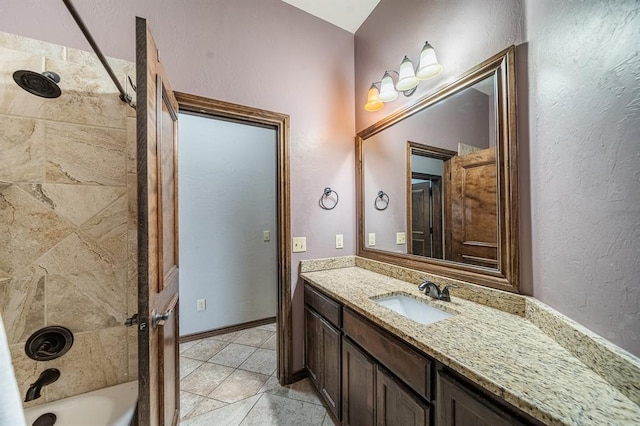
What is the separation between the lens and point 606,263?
73 cm

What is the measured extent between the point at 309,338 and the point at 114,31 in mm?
2362

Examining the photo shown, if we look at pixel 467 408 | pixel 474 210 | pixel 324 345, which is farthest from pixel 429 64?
pixel 324 345

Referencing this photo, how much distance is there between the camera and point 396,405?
1035mm

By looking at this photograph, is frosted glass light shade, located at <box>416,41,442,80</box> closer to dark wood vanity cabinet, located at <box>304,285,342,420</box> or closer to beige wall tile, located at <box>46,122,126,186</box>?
dark wood vanity cabinet, located at <box>304,285,342,420</box>

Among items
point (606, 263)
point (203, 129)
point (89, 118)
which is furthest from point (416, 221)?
point (203, 129)

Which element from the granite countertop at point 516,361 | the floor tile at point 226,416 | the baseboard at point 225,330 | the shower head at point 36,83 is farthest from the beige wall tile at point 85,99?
the baseboard at point 225,330

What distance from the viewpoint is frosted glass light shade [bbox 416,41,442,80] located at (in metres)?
1.42

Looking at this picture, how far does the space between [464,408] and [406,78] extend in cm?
171

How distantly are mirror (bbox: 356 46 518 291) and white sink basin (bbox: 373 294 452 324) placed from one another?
241 mm

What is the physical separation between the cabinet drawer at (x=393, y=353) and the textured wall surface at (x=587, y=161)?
1.80ft

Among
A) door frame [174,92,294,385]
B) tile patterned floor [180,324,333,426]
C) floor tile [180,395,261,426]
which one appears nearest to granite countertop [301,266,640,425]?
door frame [174,92,294,385]

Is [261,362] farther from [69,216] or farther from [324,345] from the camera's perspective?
[69,216]

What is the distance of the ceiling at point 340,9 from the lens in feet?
6.41

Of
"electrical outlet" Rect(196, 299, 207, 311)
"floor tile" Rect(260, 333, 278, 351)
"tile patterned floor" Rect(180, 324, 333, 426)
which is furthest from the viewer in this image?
"electrical outlet" Rect(196, 299, 207, 311)
